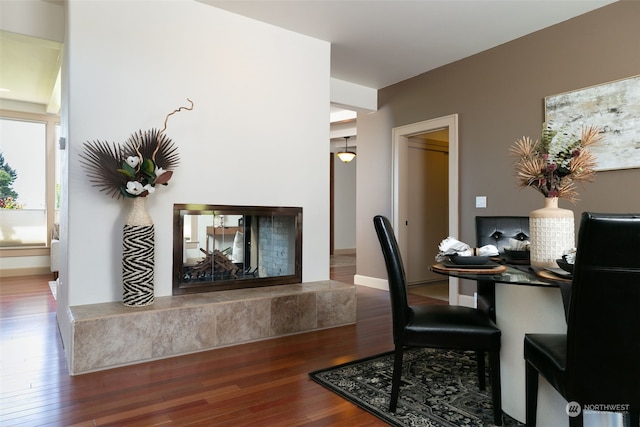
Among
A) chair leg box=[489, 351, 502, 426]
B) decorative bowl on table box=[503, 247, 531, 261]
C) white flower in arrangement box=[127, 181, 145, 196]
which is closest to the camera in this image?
chair leg box=[489, 351, 502, 426]

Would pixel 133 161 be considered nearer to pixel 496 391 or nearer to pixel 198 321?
pixel 198 321

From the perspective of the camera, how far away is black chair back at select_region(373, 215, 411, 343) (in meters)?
1.96

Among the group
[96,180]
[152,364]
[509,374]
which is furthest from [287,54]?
[509,374]

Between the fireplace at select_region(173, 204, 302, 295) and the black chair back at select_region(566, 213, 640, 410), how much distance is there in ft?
8.54

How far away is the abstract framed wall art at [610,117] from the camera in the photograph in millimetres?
3023

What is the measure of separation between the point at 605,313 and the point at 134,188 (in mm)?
2652

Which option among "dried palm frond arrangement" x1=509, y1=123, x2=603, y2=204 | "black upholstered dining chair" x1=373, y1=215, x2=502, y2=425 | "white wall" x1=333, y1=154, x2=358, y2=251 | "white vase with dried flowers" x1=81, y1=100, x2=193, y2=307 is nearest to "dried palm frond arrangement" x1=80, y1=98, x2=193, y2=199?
"white vase with dried flowers" x1=81, y1=100, x2=193, y2=307

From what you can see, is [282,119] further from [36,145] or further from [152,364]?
[36,145]

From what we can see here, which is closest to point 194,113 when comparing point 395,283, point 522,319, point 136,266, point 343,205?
Result: point 136,266

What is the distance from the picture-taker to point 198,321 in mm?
2803

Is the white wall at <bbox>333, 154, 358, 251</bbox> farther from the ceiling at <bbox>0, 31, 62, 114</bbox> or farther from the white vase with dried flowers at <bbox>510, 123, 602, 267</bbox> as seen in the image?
the white vase with dried flowers at <bbox>510, 123, 602, 267</bbox>

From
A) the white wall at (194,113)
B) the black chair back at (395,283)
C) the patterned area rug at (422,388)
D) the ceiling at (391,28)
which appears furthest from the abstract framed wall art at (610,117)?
the black chair back at (395,283)

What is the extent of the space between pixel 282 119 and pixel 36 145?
17.1 feet

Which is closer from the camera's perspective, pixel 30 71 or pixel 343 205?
pixel 30 71
